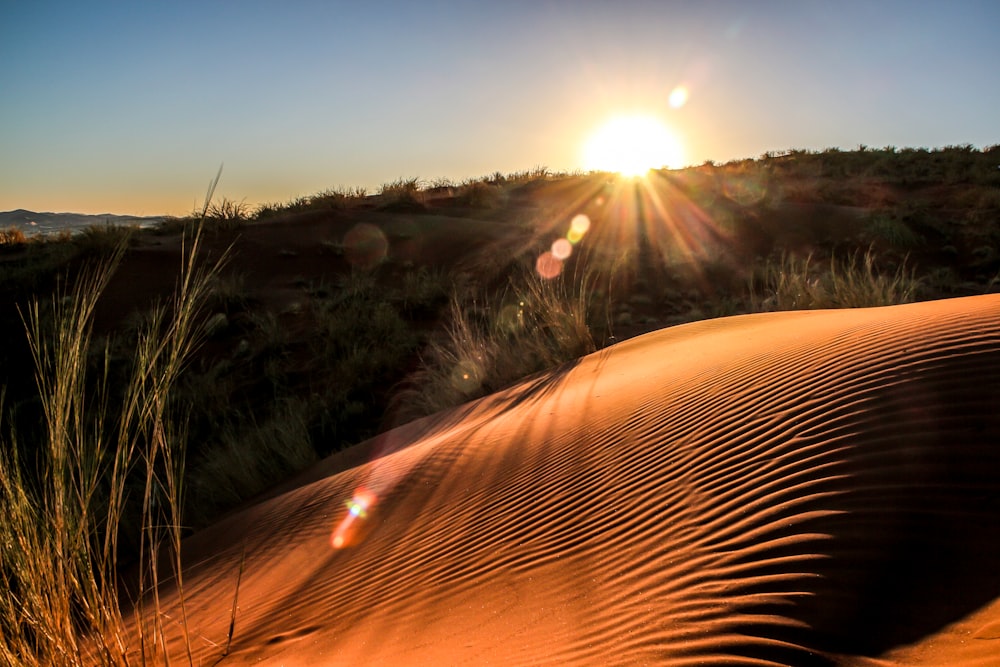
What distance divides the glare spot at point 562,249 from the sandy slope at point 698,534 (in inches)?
463

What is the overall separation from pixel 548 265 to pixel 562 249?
1.44m

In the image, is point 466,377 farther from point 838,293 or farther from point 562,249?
point 562,249

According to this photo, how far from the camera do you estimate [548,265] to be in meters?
15.7

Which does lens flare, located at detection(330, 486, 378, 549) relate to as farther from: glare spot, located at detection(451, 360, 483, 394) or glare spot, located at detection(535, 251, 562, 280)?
glare spot, located at detection(535, 251, 562, 280)

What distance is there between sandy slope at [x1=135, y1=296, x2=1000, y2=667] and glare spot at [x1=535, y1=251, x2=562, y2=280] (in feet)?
33.9

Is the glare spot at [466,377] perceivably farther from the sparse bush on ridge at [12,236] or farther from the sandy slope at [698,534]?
the sparse bush on ridge at [12,236]

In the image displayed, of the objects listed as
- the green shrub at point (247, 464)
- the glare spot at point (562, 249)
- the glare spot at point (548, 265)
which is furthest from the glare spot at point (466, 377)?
the glare spot at point (562, 249)

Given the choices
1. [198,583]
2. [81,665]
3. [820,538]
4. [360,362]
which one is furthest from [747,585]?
[360,362]

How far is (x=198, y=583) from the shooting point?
13.5 ft

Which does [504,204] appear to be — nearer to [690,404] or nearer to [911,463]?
[690,404]

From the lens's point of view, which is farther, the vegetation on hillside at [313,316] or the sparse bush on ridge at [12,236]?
the sparse bush on ridge at [12,236]

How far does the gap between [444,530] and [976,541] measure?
2453mm

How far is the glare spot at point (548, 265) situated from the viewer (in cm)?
1509

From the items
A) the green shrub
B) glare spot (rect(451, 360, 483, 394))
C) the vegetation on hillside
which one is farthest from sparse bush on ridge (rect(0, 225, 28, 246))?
glare spot (rect(451, 360, 483, 394))
